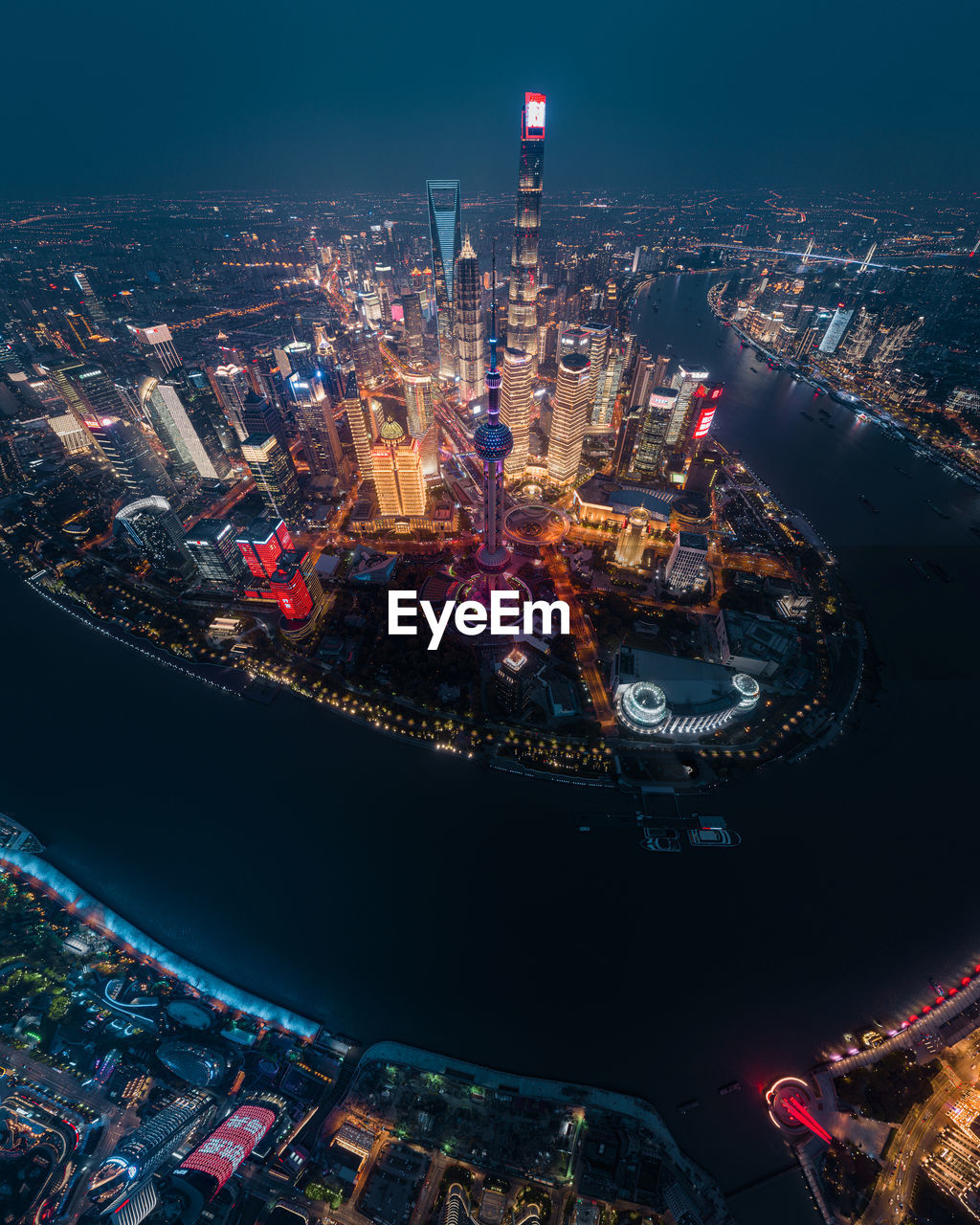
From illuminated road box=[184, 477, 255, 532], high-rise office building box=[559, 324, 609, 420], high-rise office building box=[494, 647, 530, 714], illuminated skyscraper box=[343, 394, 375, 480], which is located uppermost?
high-rise office building box=[559, 324, 609, 420]

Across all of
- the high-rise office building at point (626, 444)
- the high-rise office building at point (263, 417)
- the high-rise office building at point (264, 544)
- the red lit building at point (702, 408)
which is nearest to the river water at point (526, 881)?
the high-rise office building at point (264, 544)

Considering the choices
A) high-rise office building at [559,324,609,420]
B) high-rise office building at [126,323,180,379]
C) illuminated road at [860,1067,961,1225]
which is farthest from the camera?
high-rise office building at [126,323,180,379]

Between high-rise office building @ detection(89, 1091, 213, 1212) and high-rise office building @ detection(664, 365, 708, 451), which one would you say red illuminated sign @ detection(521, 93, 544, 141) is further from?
high-rise office building @ detection(89, 1091, 213, 1212)

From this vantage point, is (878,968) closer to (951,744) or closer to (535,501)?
(951,744)

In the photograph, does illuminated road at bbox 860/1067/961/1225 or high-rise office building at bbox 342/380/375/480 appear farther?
high-rise office building at bbox 342/380/375/480

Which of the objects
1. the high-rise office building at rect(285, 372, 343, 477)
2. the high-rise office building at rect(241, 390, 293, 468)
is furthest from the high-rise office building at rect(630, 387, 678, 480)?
the high-rise office building at rect(241, 390, 293, 468)

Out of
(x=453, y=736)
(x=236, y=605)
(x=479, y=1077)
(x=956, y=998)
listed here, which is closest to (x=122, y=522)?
(x=236, y=605)

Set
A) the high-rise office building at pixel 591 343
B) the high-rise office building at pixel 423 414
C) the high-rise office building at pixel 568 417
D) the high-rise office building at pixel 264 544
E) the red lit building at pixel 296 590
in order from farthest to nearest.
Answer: the high-rise office building at pixel 591 343
the high-rise office building at pixel 423 414
the high-rise office building at pixel 568 417
the high-rise office building at pixel 264 544
the red lit building at pixel 296 590

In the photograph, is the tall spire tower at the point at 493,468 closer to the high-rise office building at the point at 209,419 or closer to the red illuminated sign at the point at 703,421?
the red illuminated sign at the point at 703,421
